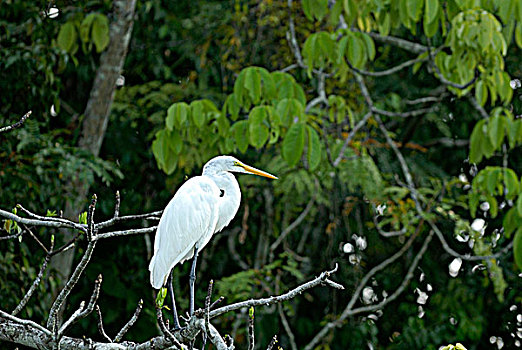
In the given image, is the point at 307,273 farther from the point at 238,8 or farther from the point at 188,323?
the point at 188,323

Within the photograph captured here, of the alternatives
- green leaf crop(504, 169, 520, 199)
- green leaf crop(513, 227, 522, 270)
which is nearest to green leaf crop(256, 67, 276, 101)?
green leaf crop(504, 169, 520, 199)

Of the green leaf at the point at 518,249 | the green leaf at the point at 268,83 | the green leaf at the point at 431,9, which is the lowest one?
the green leaf at the point at 518,249

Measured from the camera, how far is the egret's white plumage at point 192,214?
6.09 ft

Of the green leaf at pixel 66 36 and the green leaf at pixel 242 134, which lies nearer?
the green leaf at pixel 242 134

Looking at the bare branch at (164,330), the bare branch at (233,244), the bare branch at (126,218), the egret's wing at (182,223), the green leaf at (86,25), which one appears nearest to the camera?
the bare branch at (164,330)

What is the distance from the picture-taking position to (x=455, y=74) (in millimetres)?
3230

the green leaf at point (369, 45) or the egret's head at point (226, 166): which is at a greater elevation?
the egret's head at point (226, 166)

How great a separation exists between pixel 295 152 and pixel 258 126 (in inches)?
6.2

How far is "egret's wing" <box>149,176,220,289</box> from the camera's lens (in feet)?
6.08

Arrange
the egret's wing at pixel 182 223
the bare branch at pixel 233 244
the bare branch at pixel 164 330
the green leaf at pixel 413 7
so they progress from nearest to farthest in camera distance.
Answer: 1. the bare branch at pixel 164 330
2. the egret's wing at pixel 182 223
3. the green leaf at pixel 413 7
4. the bare branch at pixel 233 244

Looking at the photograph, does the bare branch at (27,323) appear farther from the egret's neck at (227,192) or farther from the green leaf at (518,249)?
the green leaf at (518,249)

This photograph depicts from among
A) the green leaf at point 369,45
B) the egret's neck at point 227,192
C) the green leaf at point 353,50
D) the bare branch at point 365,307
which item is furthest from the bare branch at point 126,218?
the bare branch at point 365,307

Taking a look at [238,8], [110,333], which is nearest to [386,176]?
[238,8]

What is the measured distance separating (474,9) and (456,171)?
1.73 meters
